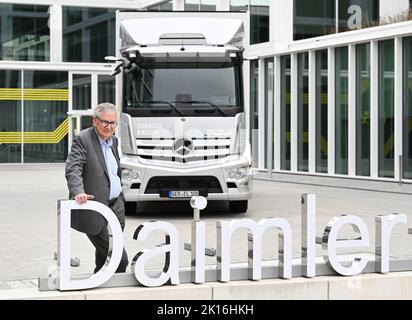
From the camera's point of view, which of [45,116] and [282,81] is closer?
[282,81]

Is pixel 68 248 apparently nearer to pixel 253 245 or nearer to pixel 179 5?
pixel 253 245

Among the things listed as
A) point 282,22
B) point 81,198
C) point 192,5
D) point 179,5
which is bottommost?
point 81,198

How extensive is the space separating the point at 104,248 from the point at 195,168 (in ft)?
21.6

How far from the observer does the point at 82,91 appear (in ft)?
116

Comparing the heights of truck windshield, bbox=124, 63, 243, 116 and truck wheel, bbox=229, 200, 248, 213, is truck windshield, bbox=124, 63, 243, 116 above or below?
above

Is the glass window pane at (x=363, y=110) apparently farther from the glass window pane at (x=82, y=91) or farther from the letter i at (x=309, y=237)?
the letter i at (x=309, y=237)

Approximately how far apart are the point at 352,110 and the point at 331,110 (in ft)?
3.38

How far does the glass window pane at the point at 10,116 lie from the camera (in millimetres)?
33656

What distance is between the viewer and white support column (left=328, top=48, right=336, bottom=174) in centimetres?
2414

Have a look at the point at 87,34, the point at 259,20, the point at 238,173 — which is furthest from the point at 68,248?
the point at 87,34

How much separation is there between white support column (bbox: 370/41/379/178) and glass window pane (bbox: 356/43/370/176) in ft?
1.19

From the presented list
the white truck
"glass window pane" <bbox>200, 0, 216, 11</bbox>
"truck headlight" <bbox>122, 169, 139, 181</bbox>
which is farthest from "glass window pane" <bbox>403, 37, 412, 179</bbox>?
"glass window pane" <bbox>200, 0, 216, 11</bbox>

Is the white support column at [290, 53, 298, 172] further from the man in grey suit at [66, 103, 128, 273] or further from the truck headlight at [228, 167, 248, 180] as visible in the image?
the man in grey suit at [66, 103, 128, 273]

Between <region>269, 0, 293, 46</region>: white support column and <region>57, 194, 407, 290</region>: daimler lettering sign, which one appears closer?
<region>57, 194, 407, 290</region>: daimler lettering sign
